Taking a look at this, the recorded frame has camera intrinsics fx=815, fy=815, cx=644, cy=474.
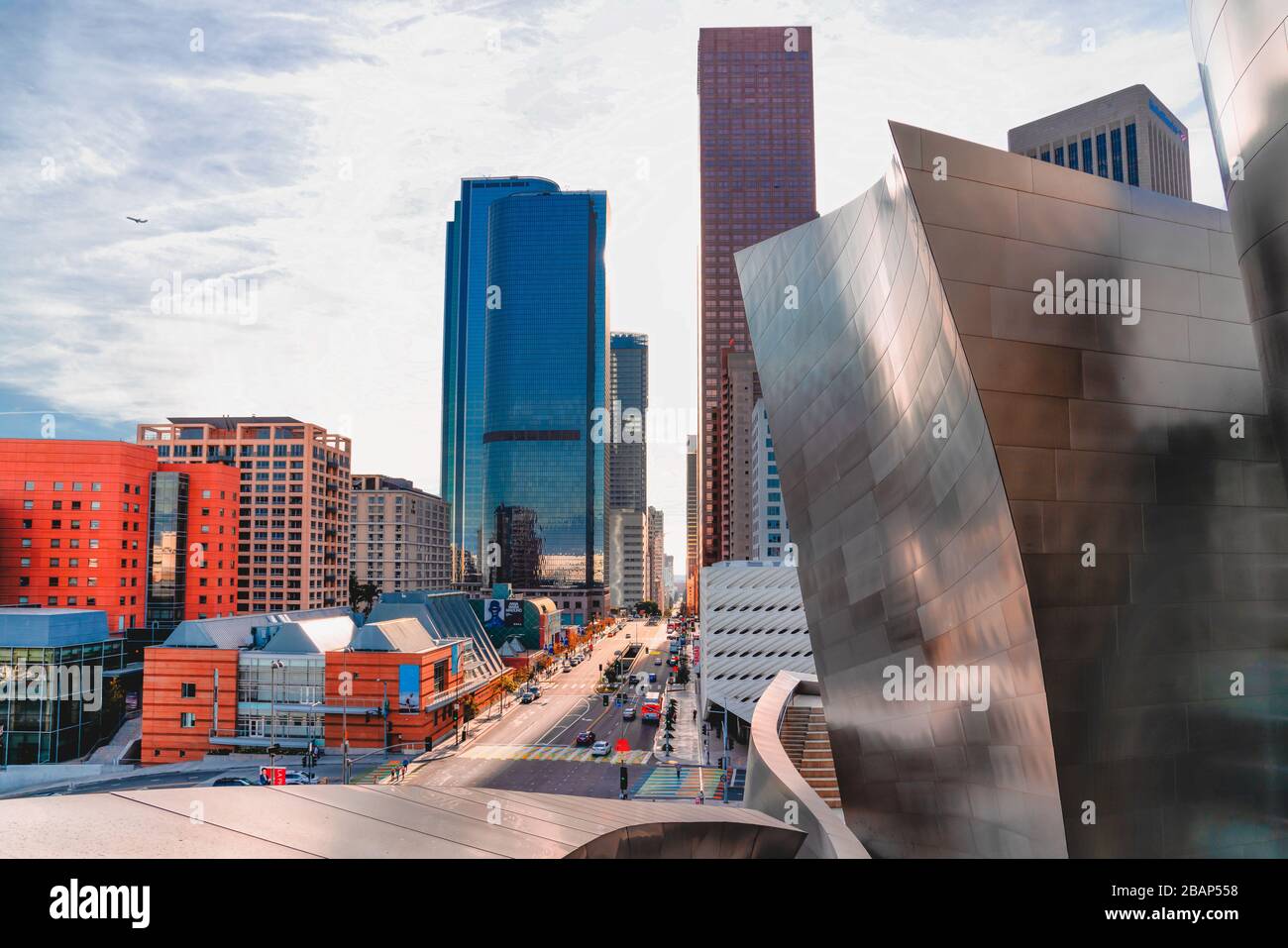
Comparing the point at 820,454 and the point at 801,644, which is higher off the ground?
the point at 820,454

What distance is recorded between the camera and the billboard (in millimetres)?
116812

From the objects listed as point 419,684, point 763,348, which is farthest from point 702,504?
point 763,348

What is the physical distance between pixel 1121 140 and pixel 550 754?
11861cm

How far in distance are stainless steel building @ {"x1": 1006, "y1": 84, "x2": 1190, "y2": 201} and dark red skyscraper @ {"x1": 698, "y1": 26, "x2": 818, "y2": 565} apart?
5839cm

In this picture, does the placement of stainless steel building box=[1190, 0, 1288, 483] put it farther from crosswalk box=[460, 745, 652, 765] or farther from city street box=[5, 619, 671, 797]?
crosswalk box=[460, 745, 652, 765]

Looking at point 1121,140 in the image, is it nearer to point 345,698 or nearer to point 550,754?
point 550,754

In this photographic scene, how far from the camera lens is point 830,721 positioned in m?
19.3

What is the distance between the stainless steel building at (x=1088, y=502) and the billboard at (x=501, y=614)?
10831 centimetres

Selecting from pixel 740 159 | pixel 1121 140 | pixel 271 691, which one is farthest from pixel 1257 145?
pixel 740 159

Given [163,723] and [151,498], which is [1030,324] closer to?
[163,723]

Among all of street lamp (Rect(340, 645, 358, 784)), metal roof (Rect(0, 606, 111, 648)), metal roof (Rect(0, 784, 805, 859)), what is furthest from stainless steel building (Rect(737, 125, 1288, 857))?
metal roof (Rect(0, 606, 111, 648))

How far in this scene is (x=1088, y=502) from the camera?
10.6m
